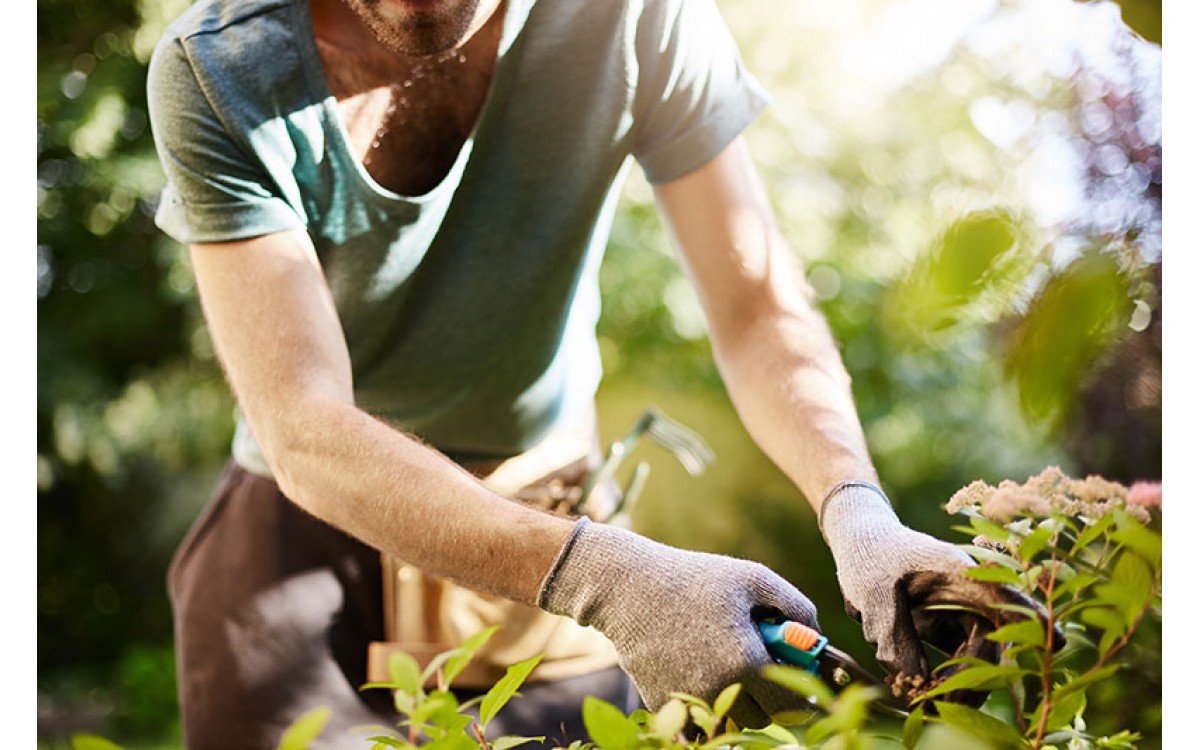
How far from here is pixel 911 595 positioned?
80 centimetres

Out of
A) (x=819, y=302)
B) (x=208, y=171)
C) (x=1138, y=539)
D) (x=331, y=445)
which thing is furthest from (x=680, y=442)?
(x=819, y=302)

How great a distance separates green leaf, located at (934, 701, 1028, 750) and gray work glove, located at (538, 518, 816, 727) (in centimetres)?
12

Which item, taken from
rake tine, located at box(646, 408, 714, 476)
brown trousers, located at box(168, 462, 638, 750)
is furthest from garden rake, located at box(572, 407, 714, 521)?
brown trousers, located at box(168, 462, 638, 750)

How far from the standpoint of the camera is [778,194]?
2.39 meters

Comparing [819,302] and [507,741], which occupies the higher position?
[507,741]

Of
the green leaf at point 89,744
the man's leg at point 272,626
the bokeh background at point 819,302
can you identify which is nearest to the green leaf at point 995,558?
the bokeh background at point 819,302

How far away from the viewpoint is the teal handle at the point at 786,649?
0.76 m

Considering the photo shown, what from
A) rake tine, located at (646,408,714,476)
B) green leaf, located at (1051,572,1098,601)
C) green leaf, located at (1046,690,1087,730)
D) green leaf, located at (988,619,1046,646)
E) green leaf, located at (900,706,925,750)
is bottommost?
rake tine, located at (646,408,714,476)

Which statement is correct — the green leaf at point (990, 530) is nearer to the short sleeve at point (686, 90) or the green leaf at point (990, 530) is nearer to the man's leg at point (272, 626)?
the short sleeve at point (686, 90)

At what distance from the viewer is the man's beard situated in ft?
3.34

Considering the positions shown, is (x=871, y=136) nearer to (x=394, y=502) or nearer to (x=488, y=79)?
(x=488, y=79)

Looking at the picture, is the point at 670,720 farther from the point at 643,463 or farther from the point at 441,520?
the point at 643,463

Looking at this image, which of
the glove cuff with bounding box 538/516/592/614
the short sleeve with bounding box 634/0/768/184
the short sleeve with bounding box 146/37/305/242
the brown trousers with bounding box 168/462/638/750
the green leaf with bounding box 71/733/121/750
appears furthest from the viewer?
the brown trousers with bounding box 168/462/638/750

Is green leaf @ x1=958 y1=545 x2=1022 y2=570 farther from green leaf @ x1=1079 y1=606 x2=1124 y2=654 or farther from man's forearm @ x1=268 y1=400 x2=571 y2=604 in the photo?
man's forearm @ x1=268 y1=400 x2=571 y2=604
